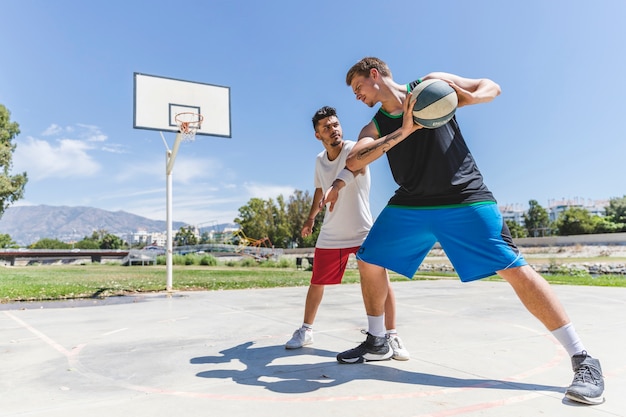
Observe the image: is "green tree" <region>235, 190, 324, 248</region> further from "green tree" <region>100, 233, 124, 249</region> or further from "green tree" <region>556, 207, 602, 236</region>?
"green tree" <region>100, 233, 124, 249</region>

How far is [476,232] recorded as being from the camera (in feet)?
9.53

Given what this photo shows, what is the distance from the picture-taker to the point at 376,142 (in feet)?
9.52

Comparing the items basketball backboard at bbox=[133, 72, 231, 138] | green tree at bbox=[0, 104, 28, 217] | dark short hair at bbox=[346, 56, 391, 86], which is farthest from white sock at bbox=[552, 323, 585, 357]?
green tree at bbox=[0, 104, 28, 217]

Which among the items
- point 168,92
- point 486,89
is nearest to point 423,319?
point 486,89

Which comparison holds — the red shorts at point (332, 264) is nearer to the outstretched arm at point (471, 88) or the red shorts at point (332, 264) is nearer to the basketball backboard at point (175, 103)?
the outstretched arm at point (471, 88)

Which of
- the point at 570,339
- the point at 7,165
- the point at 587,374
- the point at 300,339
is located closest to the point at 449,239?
the point at 570,339

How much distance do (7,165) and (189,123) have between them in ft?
117

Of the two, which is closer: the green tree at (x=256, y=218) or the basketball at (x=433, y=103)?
the basketball at (x=433, y=103)

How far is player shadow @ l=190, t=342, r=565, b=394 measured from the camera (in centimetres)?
282

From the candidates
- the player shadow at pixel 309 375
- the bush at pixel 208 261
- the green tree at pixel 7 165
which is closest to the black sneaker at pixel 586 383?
the player shadow at pixel 309 375

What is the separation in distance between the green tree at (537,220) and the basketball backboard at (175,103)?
88.3 meters

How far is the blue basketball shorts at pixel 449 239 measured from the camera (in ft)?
9.36

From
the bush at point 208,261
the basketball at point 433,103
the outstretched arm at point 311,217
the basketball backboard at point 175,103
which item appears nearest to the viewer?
the basketball at point 433,103

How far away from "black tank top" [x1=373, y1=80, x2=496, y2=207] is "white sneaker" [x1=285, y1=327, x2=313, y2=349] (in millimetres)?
1587
